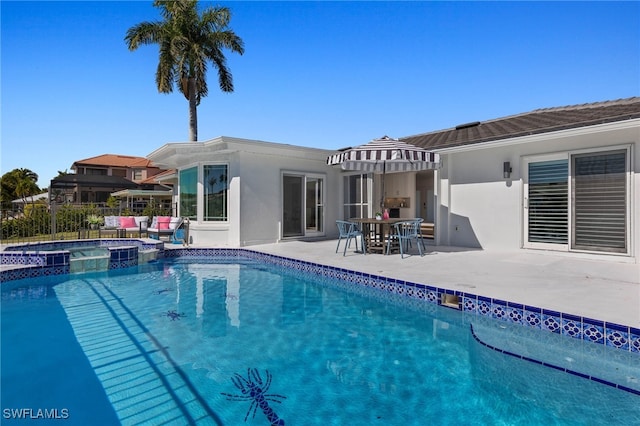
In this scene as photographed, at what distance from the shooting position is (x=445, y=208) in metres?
9.48

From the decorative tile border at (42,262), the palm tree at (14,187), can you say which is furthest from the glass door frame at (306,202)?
the palm tree at (14,187)

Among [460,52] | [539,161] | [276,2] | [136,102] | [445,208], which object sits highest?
[276,2]

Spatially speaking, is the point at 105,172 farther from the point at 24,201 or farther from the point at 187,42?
the point at 187,42

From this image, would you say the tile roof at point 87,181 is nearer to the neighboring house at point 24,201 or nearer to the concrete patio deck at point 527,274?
the neighboring house at point 24,201

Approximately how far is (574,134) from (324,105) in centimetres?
1021

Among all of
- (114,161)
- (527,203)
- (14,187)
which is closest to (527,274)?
(527,203)

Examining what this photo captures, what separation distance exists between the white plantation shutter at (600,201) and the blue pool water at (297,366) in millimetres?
4776

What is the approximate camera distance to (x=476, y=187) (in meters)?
8.89

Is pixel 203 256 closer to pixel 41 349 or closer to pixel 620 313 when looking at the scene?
pixel 41 349

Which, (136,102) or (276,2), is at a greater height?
(276,2)

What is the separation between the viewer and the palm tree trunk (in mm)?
16734

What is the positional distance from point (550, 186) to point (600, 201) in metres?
0.96

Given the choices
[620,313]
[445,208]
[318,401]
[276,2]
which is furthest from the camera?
[276,2]

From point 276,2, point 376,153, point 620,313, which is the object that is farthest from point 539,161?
point 276,2
